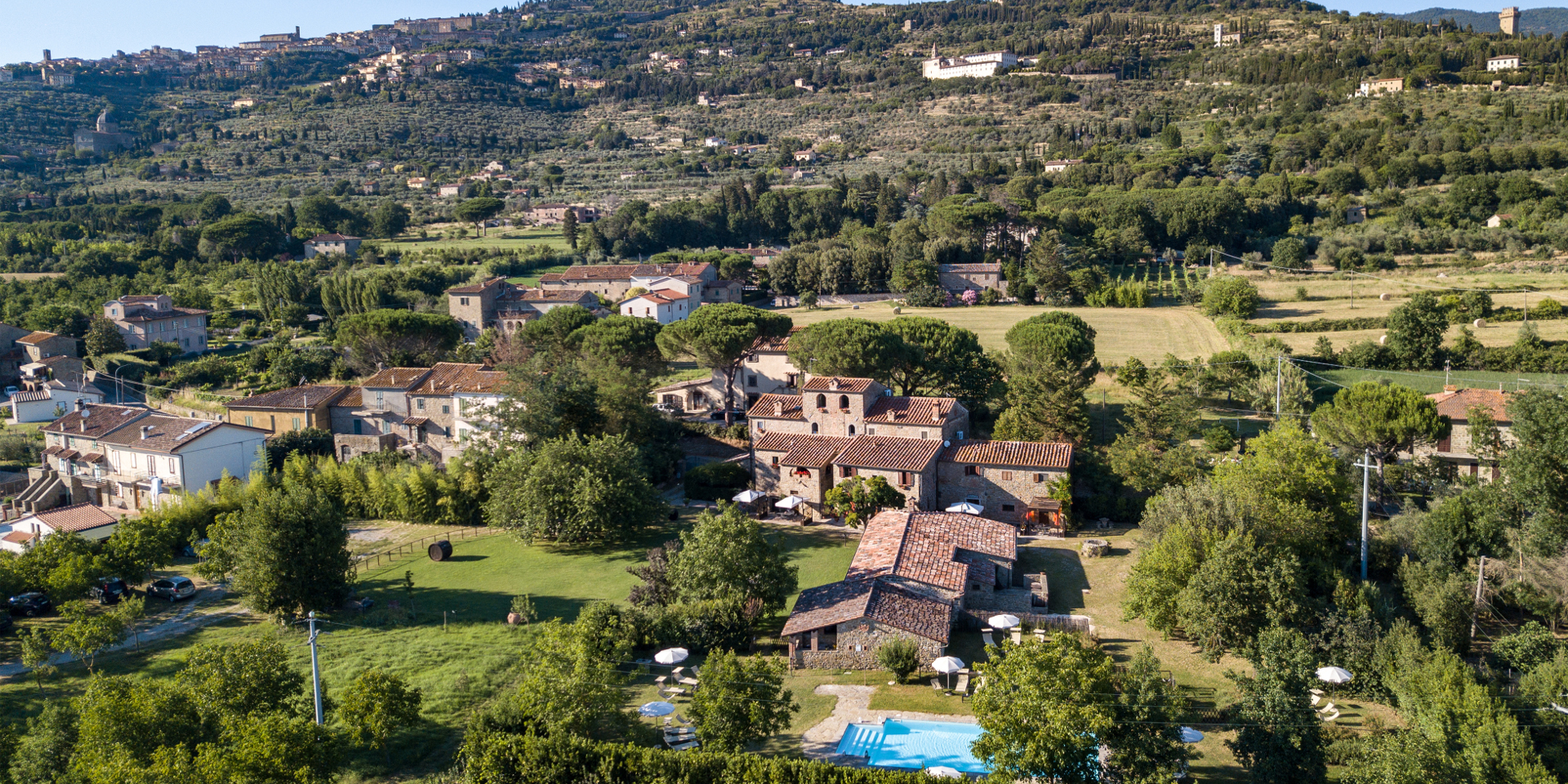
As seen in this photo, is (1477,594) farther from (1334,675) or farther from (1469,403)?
(1469,403)

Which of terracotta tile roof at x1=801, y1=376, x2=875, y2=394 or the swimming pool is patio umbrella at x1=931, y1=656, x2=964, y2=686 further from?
terracotta tile roof at x1=801, y1=376, x2=875, y2=394

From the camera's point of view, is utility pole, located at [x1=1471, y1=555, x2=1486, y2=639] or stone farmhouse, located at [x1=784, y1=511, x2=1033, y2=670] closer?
utility pole, located at [x1=1471, y1=555, x2=1486, y2=639]

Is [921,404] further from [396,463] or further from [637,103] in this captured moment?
[637,103]

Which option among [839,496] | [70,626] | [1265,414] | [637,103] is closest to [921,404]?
[839,496]

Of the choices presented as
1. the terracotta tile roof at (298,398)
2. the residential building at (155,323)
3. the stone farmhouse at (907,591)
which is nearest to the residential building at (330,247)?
the residential building at (155,323)

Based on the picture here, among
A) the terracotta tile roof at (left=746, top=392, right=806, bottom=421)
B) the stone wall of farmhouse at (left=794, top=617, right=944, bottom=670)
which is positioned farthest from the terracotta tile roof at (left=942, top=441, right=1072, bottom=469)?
the stone wall of farmhouse at (left=794, top=617, right=944, bottom=670)

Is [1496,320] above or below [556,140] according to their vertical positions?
below
